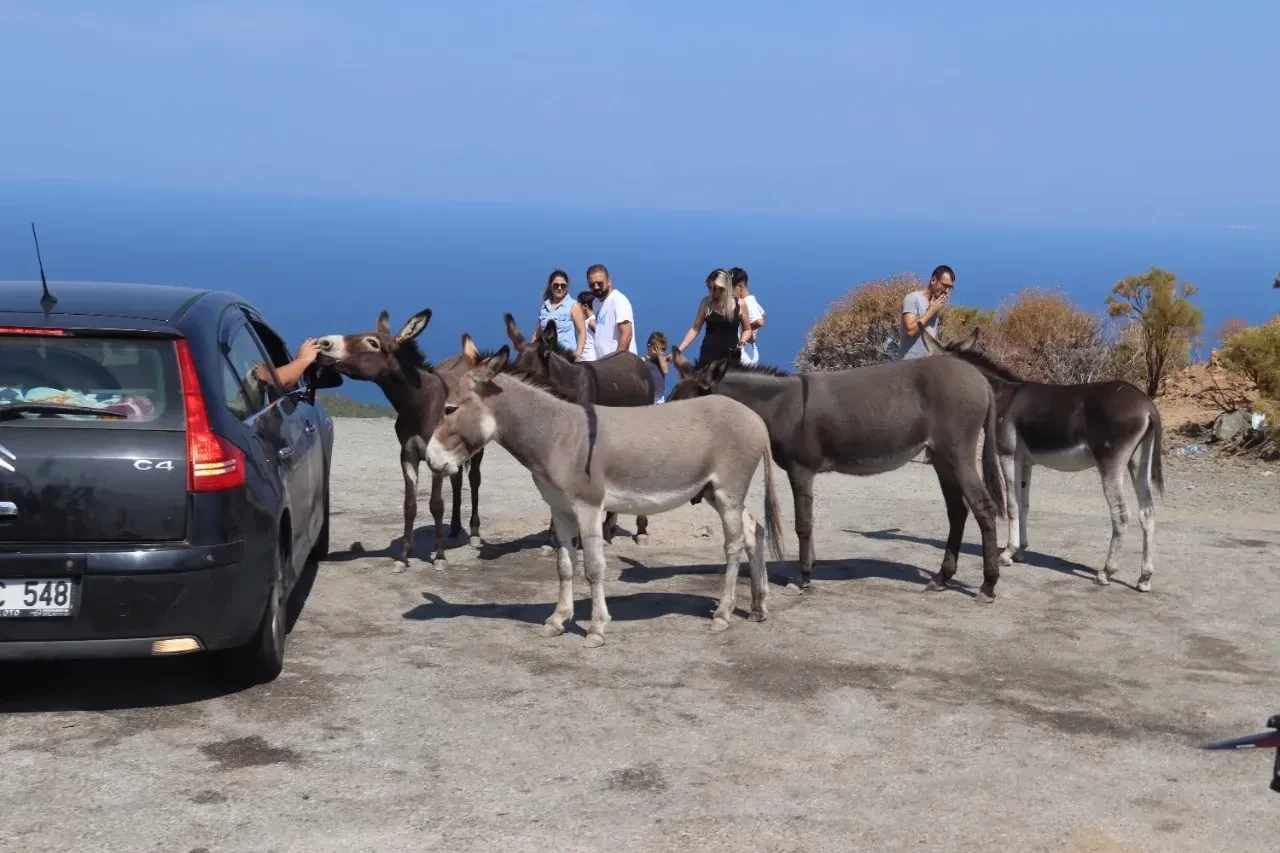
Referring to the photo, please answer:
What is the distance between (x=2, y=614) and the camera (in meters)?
5.59

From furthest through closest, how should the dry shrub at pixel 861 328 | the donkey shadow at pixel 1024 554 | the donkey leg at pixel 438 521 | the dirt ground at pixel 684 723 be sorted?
the dry shrub at pixel 861 328, the donkey shadow at pixel 1024 554, the donkey leg at pixel 438 521, the dirt ground at pixel 684 723

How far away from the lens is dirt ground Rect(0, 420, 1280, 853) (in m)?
5.04

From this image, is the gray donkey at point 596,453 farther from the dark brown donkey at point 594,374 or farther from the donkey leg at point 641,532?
the donkey leg at point 641,532

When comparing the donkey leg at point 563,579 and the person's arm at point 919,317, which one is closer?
the donkey leg at point 563,579

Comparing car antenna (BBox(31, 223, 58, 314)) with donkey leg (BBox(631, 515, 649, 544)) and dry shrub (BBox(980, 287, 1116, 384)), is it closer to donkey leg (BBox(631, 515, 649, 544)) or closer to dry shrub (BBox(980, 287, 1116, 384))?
donkey leg (BBox(631, 515, 649, 544))

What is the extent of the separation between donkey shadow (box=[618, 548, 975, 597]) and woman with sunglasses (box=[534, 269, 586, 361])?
274cm

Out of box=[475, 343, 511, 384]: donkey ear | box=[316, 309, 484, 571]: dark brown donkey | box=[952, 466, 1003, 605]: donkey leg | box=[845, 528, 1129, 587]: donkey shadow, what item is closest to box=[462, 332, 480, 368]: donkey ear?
box=[475, 343, 511, 384]: donkey ear

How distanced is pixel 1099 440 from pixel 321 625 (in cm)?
568

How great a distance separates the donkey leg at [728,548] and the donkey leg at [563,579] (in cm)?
91

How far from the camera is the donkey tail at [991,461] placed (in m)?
9.30

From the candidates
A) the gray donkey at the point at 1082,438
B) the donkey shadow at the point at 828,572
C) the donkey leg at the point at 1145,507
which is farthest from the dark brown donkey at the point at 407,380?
the donkey leg at the point at 1145,507

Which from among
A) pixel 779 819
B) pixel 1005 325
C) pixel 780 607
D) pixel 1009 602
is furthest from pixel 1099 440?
pixel 1005 325

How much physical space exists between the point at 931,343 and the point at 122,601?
6.93 m

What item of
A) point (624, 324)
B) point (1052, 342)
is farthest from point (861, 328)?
point (624, 324)
